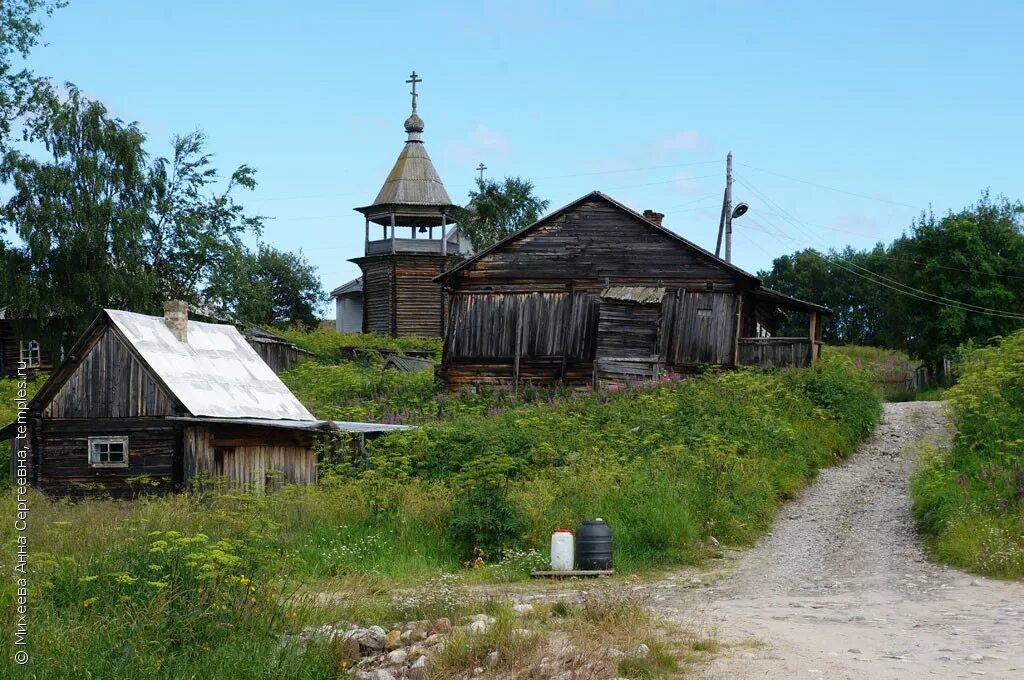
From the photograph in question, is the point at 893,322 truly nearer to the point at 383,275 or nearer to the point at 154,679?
the point at 383,275

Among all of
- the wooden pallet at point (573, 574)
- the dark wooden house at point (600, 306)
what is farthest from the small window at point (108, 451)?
the wooden pallet at point (573, 574)

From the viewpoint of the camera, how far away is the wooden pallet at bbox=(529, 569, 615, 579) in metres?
14.8

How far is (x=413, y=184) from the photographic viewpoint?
180ft

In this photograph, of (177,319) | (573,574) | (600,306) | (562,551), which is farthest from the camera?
(600,306)

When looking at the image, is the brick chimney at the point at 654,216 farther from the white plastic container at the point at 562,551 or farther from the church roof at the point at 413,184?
the white plastic container at the point at 562,551

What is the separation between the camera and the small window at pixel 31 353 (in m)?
48.2

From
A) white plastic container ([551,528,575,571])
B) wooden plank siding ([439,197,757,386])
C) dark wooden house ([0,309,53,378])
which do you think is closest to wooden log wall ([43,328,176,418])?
white plastic container ([551,528,575,571])

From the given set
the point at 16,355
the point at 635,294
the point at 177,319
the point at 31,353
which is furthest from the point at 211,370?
the point at 16,355

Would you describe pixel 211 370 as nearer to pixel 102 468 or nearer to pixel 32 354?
pixel 102 468

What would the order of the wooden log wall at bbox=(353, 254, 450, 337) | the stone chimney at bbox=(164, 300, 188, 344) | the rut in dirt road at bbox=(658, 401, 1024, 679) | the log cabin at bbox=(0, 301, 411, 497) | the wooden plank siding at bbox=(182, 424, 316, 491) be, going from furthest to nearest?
the wooden log wall at bbox=(353, 254, 450, 337) → the stone chimney at bbox=(164, 300, 188, 344) → the log cabin at bbox=(0, 301, 411, 497) → the wooden plank siding at bbox=(182, 424, 316, 491) → the rut in dirt road at bbox=(658, 401, 1024, 679)

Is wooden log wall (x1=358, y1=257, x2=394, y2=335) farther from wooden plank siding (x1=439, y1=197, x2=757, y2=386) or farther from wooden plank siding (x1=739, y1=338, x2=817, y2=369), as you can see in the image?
wooden plank siding (x1=739, y1=338, x2=817, y2=369)

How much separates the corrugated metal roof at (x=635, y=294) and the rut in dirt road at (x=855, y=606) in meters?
12.6

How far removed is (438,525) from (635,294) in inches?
693

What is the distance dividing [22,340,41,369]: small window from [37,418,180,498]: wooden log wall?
25404 mm
